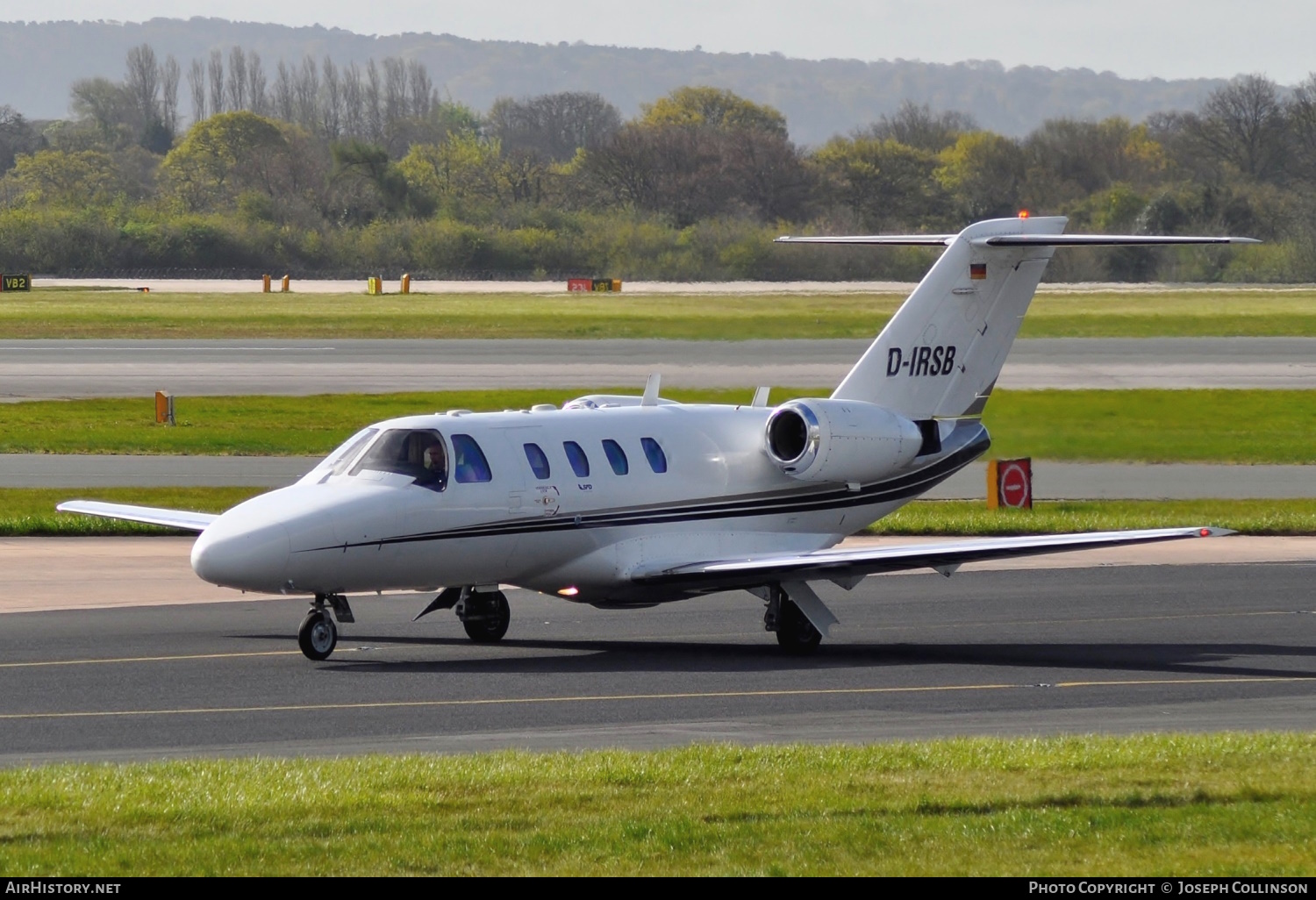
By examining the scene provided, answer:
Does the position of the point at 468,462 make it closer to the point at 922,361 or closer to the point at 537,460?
the point at 537,460

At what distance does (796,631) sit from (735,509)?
6.08 ft

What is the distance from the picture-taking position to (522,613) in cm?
2297

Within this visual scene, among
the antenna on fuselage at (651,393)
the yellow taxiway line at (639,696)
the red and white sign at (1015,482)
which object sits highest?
the antenna on fuselage at (651,393)

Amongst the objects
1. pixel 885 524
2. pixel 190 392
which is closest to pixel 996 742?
pixel 885 524

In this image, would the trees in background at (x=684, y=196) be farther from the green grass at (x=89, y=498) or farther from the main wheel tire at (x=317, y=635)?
the main wheel tire at (x=317, y=635)

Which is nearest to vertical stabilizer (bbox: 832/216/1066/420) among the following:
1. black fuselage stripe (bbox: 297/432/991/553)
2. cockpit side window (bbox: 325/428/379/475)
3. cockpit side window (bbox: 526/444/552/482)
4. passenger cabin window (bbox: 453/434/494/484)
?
black fuselage stripe (bbox: 297/432/991/553)

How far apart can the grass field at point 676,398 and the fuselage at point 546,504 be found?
474 inches

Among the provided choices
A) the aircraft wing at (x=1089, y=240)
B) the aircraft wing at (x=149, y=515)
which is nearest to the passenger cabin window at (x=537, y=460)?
the aircraft wing at (x=149, y=515)

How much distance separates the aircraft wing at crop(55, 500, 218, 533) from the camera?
2192 centimetres

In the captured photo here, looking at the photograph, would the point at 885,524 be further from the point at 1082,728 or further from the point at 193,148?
the point at 193,148

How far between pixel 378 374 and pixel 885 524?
27951 mm

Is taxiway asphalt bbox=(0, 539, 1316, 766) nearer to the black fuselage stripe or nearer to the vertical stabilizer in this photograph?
the black fuselage stripe

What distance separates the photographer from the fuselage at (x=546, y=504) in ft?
59.5

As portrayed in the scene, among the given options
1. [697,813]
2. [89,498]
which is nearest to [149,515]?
[89,498]
